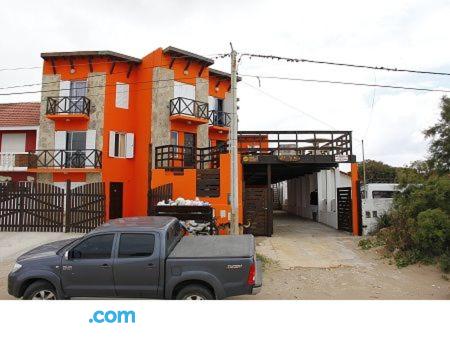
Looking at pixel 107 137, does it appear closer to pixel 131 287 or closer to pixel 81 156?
pixel 81 156

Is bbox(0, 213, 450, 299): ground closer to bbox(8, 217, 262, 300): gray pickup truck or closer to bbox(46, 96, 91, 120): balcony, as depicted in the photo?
bbox(8, 217, 262, 300): gray pickup truck

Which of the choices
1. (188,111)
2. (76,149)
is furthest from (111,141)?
(188,111)

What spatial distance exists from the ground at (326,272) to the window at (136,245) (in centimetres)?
259

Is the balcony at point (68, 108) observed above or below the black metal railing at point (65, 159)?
above

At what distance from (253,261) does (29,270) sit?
157 inches

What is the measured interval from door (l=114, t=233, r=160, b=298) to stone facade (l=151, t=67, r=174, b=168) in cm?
1474

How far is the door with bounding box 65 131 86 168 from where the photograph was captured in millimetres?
20656

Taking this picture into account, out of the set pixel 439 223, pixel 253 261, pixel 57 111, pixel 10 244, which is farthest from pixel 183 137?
pixel 253 261

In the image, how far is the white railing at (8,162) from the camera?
20.9 m

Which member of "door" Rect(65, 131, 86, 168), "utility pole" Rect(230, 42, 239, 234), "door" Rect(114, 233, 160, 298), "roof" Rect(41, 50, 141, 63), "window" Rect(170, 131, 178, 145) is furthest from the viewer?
"window" Rect(170, 131, 178, 145)

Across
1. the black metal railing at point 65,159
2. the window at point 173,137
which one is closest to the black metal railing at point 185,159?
the window at point 173,137

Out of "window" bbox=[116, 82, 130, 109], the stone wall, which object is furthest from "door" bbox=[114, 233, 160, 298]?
the stone wall

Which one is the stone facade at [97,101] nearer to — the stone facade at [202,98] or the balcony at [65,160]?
the balcony at [65,160]

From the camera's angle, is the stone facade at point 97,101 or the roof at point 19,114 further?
the roof at point 19,114
